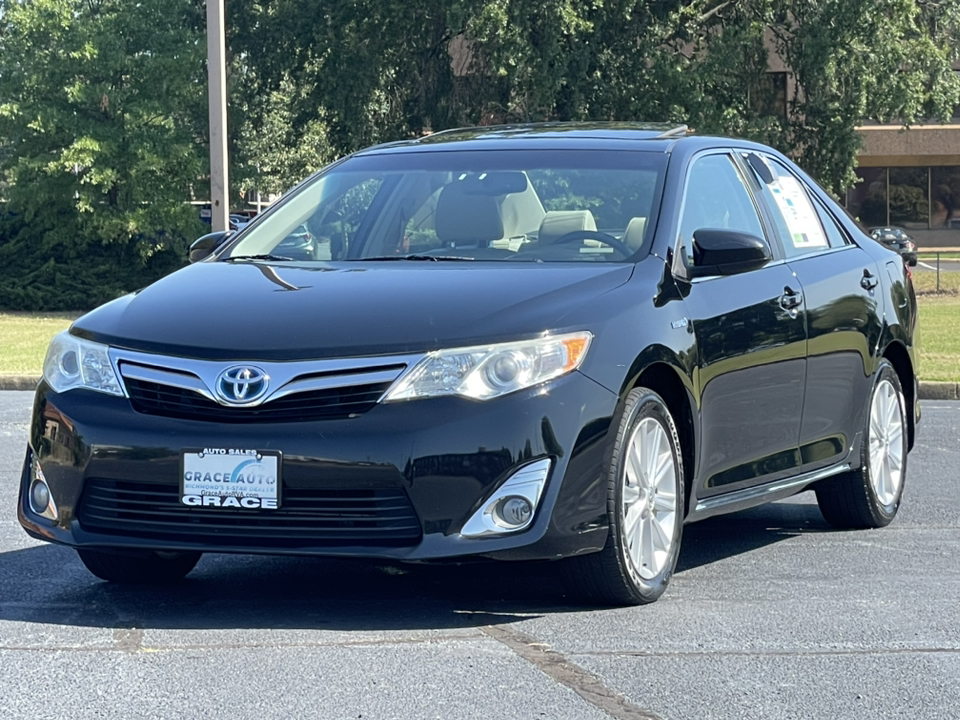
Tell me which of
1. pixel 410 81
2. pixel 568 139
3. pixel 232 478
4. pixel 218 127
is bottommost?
pixel 232 478

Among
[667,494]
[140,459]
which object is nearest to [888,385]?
[667,494]

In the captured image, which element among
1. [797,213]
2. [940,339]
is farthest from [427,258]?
[940,339]

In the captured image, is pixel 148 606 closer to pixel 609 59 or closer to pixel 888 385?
pixel 888 385

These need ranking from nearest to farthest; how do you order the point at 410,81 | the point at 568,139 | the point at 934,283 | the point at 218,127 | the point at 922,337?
the point at 568,139 < the point at 218,127 < the point at 922,337 < the point at 410,81 < the point at 934,283

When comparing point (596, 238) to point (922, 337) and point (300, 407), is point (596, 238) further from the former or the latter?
point (922, 337)

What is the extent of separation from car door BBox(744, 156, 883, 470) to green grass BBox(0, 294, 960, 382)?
6048mm

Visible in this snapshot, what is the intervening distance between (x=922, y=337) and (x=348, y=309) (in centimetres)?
1562

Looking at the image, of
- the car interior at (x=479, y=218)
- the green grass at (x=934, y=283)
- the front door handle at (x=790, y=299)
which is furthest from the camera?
the green grass at (x=934, y=283)

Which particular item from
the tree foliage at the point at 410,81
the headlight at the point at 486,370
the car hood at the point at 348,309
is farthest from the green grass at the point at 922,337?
the headlight at the point at 486,370

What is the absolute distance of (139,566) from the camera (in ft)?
19.4

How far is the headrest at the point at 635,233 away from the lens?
5957mm

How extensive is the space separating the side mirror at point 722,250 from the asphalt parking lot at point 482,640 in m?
1.14

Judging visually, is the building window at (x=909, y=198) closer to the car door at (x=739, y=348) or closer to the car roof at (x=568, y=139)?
the car roof at (x=568, y=139)

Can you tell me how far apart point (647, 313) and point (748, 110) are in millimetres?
25012
